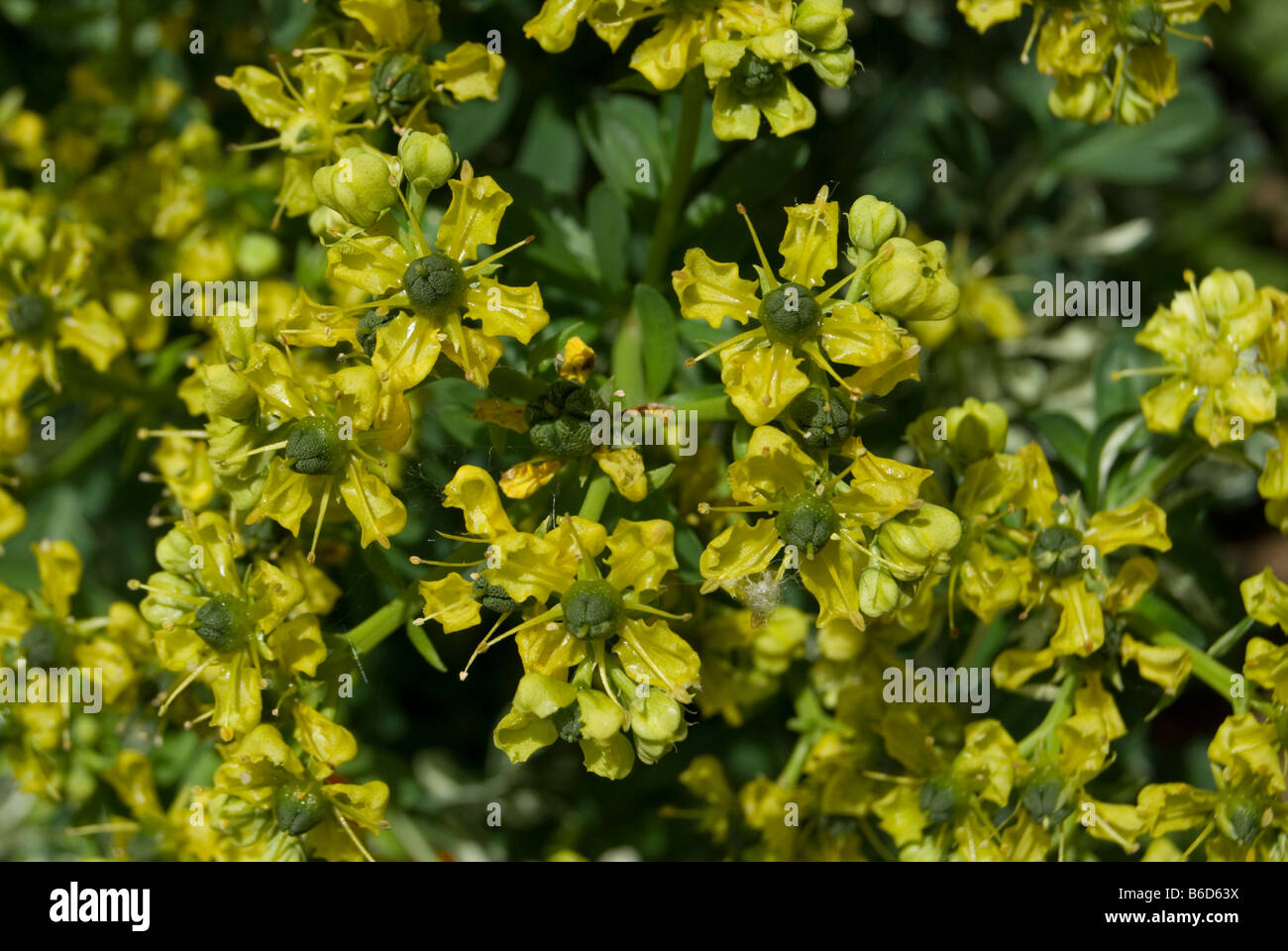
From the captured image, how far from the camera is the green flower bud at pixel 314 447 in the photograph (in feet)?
9.45

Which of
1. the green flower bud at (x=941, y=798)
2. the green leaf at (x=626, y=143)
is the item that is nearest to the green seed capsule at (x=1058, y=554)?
the green flower bud at (x=941, y=798)

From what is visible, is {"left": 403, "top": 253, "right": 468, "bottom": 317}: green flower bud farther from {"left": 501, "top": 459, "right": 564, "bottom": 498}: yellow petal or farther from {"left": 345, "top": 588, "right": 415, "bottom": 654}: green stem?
{"left": 345, "top": 588, "right": 415, "bottom": 654}: green stem

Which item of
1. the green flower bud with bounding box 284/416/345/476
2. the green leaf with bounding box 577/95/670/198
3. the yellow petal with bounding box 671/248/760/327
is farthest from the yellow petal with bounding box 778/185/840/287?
the green flower bud with bounding box 284/416/345/476

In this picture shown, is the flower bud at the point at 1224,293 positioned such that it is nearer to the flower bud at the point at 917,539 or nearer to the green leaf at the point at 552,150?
the flower bud at the point at 917,539

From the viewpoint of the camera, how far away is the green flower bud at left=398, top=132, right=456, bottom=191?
2818 millimetres

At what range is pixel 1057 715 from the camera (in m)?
3.31

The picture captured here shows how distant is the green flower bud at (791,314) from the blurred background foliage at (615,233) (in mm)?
661

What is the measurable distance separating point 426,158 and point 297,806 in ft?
5.19

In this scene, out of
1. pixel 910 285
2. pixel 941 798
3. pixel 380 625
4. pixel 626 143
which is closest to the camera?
pixel 910 285

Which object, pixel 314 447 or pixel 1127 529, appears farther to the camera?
pixel 1127 529

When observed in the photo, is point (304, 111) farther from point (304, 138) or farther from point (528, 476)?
point (528, 476)

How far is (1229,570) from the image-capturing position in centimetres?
393

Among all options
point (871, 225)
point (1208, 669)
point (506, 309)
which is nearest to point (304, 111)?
point (506, 309)
